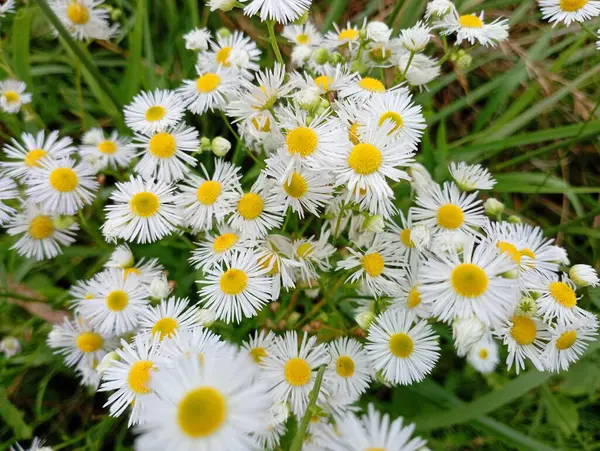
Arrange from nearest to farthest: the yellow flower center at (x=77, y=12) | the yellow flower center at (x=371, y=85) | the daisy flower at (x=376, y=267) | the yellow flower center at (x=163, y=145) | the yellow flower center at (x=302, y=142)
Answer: the yellow flower center at (x=302, y=142)
the daisy flower at (x=376, y=267)
the yellow flower center at (x=371, y=85)
the yellow flower center at (x=163, y=145)
the yellow flower center at (x=77, y=12)

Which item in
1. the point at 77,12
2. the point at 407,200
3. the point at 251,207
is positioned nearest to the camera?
the point at 251,207

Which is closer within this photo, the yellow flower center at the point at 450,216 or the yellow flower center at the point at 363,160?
the yellow flower center at the point at 363,160

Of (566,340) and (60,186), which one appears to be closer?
(566,340)

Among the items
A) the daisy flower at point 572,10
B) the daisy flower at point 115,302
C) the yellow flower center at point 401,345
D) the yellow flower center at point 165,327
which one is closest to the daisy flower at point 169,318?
the yellow flower center at point 165,327

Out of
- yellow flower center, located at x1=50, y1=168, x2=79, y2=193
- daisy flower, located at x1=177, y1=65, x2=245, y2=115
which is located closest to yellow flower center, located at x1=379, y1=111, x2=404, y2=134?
daisy flower, located at x1=177, y1=65, x2=245, y2=115

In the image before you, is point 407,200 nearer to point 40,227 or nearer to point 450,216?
point 450,216

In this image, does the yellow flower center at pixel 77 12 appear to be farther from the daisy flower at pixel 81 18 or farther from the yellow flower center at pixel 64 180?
the yellow flower center at pixel 64 180

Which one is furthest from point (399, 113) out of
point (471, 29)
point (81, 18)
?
point (81, 18)
